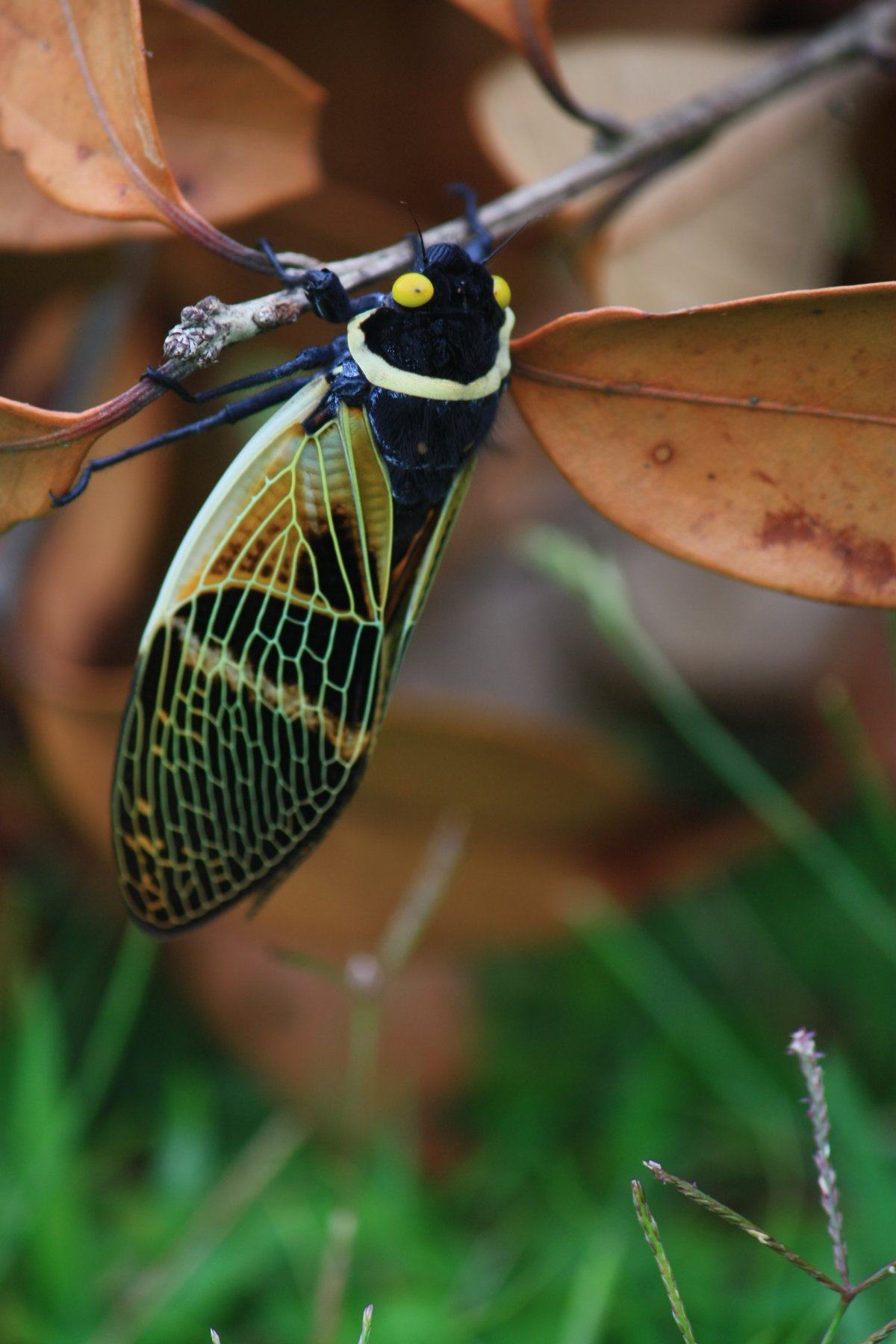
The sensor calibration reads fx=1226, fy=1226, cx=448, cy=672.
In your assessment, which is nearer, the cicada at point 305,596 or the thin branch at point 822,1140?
the thin branch at point 822,1140

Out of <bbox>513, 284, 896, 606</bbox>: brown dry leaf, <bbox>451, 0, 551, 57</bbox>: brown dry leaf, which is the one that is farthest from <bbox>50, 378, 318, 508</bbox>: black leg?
<bbox>451, 0, 551, 57</bbox>: brown dry leaf

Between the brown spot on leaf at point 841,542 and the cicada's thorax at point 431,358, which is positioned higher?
the cicada's thorax at point 431,358

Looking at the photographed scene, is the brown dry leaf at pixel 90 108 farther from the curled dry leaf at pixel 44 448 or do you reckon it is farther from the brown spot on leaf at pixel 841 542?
the brown spot on leaf at pixel 841 542

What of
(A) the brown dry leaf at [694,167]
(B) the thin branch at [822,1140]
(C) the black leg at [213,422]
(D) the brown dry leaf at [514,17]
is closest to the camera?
(B) the thin branch at [822,1140]

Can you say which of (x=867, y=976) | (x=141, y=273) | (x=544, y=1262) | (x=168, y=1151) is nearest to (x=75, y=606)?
(x=141, y=273)

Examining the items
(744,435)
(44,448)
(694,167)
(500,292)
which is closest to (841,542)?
(744,435)

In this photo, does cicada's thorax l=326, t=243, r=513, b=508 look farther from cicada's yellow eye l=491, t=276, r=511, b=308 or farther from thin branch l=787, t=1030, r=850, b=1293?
thin branch l=787, t=1030, r=850, b=1293

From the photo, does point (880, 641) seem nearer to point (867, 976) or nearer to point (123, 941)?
point (867, 976)

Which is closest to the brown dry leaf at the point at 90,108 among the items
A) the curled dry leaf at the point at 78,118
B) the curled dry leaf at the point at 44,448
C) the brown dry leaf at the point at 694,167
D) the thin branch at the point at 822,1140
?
the curled dry leaf at the point at 78,118
